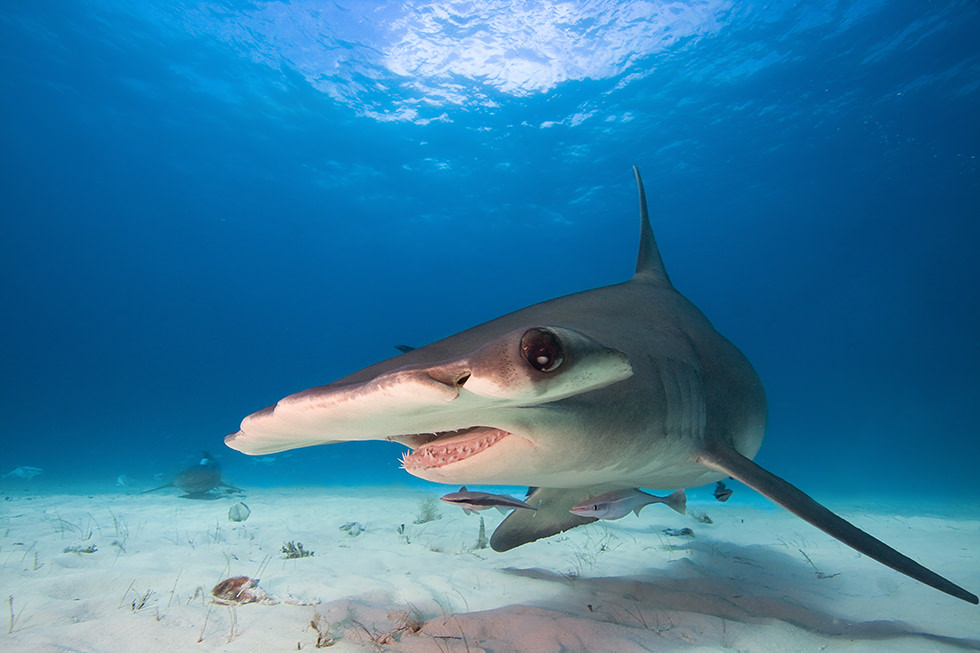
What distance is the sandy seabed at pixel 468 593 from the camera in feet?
7.30

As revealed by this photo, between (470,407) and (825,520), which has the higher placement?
(470,407)

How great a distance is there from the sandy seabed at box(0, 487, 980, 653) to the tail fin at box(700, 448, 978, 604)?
0.69 metres

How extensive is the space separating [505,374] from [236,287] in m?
80.8

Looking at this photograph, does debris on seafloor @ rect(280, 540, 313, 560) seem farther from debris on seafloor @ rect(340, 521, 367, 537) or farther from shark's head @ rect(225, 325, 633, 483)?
shark's head @ rect(225, 325, 633, 483)

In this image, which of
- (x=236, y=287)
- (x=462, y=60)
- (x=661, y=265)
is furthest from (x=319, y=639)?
(x=236, y=287)

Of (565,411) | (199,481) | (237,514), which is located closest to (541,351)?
(565,411)

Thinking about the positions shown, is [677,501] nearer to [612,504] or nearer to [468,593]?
[612,504]

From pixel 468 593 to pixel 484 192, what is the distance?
38.6m

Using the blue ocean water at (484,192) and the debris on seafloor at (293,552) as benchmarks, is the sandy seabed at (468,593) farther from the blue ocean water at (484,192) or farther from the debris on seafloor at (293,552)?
the blue ocean water at (484,192)

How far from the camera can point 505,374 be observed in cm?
110

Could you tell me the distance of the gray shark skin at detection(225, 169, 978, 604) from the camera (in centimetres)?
117

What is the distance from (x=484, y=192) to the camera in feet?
128

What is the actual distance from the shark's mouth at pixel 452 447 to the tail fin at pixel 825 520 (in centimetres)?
147

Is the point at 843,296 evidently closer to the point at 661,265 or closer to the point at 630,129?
the point at 630,129
